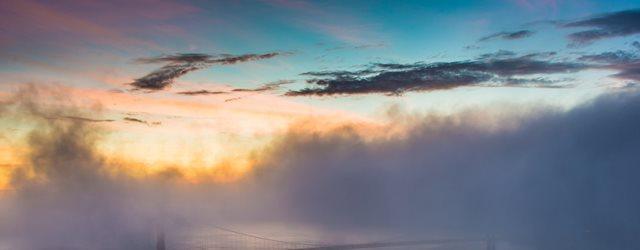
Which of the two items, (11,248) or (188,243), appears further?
(188,243)

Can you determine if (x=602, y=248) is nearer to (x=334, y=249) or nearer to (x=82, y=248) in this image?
(x=334, y=249)

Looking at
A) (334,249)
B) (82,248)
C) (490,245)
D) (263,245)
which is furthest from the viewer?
(263,245)

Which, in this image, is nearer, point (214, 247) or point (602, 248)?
point (214, 247)

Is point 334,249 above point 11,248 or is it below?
above

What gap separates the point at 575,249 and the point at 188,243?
457 feet

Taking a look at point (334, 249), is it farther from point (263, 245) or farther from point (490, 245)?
point (263, 245)

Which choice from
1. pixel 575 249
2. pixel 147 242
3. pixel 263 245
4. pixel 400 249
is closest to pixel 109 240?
pixel 147 242

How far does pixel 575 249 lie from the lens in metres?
195

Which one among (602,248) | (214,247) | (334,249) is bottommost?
A: (602,248)

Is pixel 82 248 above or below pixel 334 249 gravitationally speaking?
below

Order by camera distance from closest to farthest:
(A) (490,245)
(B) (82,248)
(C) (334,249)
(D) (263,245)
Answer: (C) (334,249) < (A) (490,245) < (B) (82,248) < (D) (263,245)

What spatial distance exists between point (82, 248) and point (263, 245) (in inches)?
2324

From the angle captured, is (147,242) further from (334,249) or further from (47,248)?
(334,249)

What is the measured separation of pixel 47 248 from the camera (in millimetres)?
180875
